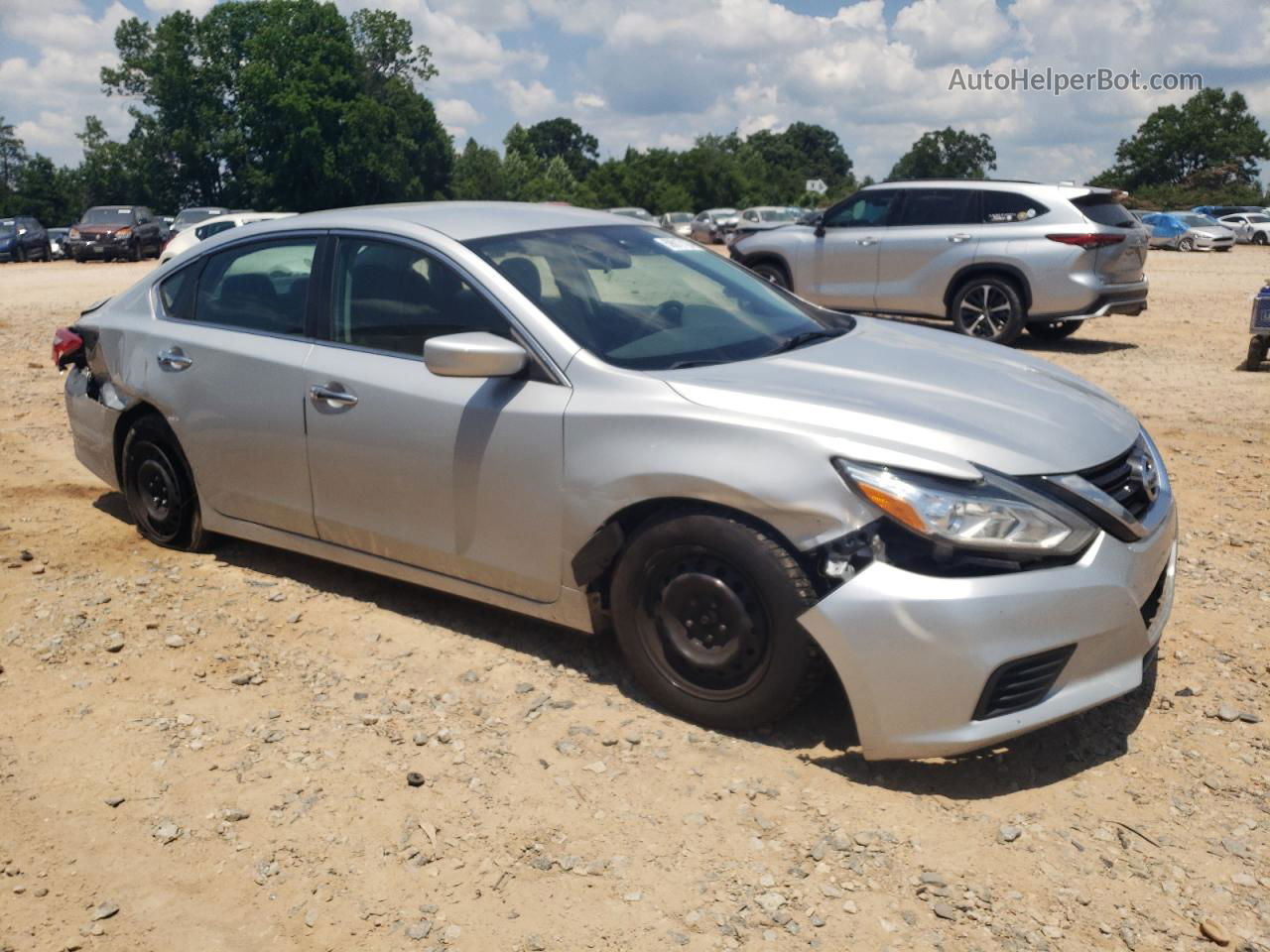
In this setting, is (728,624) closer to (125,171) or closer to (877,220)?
(877,220)

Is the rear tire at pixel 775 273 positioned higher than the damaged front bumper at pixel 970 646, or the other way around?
the rear tire at pixel 775 273

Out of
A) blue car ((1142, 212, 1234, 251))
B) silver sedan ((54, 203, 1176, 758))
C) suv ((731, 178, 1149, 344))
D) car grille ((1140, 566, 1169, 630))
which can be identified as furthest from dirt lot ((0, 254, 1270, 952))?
blue car ((1142, 212, 1234, 251))

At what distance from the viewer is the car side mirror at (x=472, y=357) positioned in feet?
13.6

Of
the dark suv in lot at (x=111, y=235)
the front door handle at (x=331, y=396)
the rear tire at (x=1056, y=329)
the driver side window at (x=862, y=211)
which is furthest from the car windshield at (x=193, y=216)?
the front door handle at (x=331, y=396)

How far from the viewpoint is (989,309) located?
42.5 feet

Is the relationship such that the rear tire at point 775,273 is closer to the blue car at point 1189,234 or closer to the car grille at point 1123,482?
the car grille at point 1123,482

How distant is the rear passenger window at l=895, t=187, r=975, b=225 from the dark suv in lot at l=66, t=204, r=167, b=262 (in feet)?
97.5

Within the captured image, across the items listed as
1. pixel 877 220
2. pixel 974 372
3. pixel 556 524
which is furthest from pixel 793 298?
pixel 877 220

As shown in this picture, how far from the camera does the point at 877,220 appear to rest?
45.8 ft

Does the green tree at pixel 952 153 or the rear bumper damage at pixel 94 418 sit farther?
the green tree at pixel 952 153

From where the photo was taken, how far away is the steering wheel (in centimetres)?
459

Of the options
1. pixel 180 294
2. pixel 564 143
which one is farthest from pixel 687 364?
pixel 564 143

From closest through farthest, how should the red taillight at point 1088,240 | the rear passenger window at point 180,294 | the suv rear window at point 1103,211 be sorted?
the rear passenger window at point 180,294 < the red taillight at point 1088,240 < the suv rear window at point 1103,211

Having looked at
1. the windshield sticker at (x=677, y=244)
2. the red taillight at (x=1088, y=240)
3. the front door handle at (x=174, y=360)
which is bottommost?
the front door handle at (x=174, y=360)
